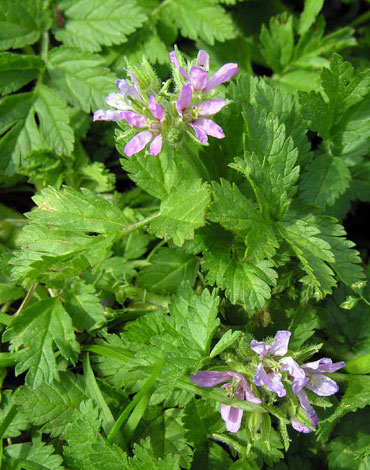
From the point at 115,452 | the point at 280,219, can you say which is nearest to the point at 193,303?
the point at 280,219

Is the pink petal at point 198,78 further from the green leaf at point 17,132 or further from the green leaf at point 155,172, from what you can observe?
the green leaf at point 17,132

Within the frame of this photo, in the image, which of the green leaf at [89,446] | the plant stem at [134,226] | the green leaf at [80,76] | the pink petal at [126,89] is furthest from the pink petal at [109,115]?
the green leaf at [89,446]

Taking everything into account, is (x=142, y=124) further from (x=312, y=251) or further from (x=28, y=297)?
(x=28, y=297)

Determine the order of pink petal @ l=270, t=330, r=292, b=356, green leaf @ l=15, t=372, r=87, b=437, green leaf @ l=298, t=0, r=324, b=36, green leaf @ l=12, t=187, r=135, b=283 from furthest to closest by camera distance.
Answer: green leaf @ l=298, t=0, r=324, b=36, green leaf @ l=15, t=372, r=87, b=437, green leaf @ l=12, t=187, r=135, b=283, pink petal @ l=270, t=330, r=292, b=356

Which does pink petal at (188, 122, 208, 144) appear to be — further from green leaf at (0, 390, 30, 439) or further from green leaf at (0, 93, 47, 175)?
green leaf at (0, 390, 30, 439)

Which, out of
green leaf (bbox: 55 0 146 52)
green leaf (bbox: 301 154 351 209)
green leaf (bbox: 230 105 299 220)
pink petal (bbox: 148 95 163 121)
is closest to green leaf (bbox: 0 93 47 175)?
green leaf (bbox: 55 0 146 52)
